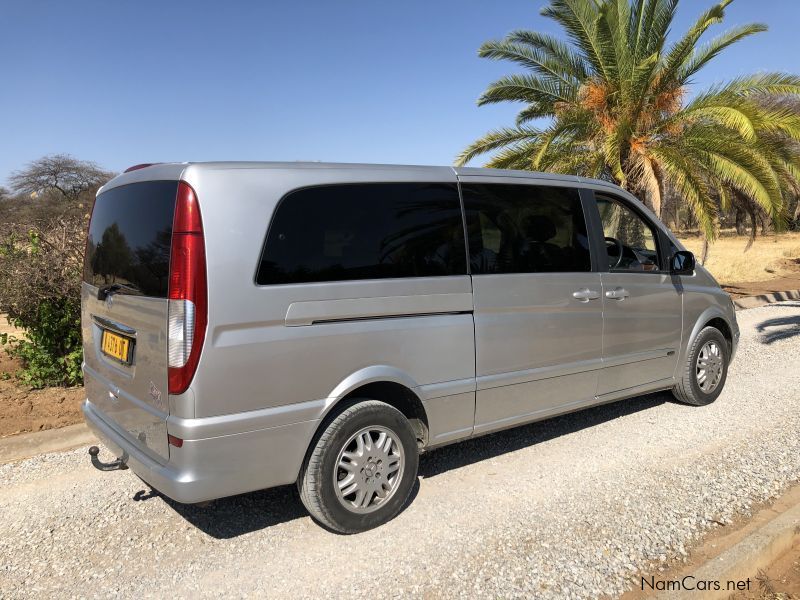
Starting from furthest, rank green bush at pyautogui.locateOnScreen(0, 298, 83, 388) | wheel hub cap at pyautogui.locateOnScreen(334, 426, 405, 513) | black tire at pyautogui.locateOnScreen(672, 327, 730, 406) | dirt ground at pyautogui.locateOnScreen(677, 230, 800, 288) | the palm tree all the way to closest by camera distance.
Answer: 1. dirt ground at pyautogui.locateOnScreen(677, 230, 800, 288)
2. the palm tree
3. green bush at pyautogui.locateOnScreen(0, 298, 83, 388)
4. black tire at pyautogui.locateOnScreen(672, 327, 730, 406)
5. wheel hub cap at pyautogui.locateOnScreen(334, 426, 405, 513)

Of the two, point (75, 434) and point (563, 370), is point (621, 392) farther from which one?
point (75, 434)

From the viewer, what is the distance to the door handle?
4480 mm

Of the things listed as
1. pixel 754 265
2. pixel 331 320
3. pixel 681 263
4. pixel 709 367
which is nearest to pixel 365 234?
pixel 331 320

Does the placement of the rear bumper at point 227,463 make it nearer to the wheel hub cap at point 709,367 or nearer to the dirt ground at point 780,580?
the dirt ground at point 780,580

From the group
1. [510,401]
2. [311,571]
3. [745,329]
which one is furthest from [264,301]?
[745,329]

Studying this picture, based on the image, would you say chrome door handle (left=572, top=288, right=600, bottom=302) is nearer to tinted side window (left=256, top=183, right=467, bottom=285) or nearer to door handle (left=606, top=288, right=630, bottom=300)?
door handle (left=606, top=288, right=630, bottom=300)

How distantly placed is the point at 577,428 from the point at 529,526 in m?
1.77

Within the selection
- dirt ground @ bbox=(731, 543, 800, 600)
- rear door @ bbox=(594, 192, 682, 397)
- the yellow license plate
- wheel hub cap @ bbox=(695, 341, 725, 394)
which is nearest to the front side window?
rear door @ bbox=(594, 192, 682, 397)

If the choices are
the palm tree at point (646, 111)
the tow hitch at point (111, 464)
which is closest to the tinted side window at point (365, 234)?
the tow hitch at point (111, 464)

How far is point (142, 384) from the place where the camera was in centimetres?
305

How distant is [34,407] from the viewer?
5.39m

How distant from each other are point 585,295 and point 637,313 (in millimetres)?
685

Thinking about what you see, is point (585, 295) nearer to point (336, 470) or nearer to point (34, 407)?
point (336, 470)

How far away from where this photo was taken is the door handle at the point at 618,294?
4.48 metres
